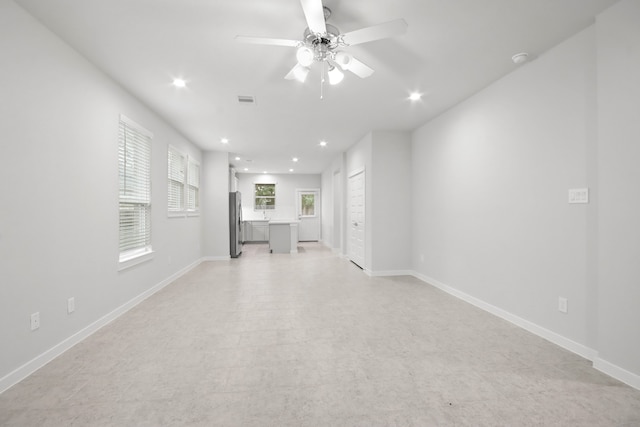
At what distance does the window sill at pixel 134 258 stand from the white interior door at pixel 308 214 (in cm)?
670

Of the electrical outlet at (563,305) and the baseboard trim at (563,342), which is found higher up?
the electrical outlet at (563,305)

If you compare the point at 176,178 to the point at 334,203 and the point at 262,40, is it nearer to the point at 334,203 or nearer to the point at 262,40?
the point at 262,40

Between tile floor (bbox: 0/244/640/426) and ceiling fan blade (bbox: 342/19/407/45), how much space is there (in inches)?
90.7

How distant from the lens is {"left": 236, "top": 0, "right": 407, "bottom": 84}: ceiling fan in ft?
5.50

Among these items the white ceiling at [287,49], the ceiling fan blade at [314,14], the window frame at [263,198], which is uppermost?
the white ceiling at [287,49]

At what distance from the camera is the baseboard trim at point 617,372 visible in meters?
1.73

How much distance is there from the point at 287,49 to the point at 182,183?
3683mm

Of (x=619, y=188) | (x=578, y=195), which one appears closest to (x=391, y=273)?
(x=578, y=195)

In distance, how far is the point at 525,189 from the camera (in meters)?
2.63

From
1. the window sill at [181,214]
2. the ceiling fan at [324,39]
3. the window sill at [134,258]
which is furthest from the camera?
the window sill at [181,214]

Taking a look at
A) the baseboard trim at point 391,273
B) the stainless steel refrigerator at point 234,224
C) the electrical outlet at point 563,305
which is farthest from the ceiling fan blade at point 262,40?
the stainless steel refrigerator at point 234,224

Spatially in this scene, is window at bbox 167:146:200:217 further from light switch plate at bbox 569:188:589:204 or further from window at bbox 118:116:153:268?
light switch plate at bbox 569:188:589:204

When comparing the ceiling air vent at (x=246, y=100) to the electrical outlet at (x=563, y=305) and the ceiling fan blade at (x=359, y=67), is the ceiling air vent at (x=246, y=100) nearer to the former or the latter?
the ceiling fan blade at (x=359, y=67)

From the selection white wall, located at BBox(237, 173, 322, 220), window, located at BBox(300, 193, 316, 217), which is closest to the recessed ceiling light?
white wall, located at BBox(237, 173, 322, 220)
